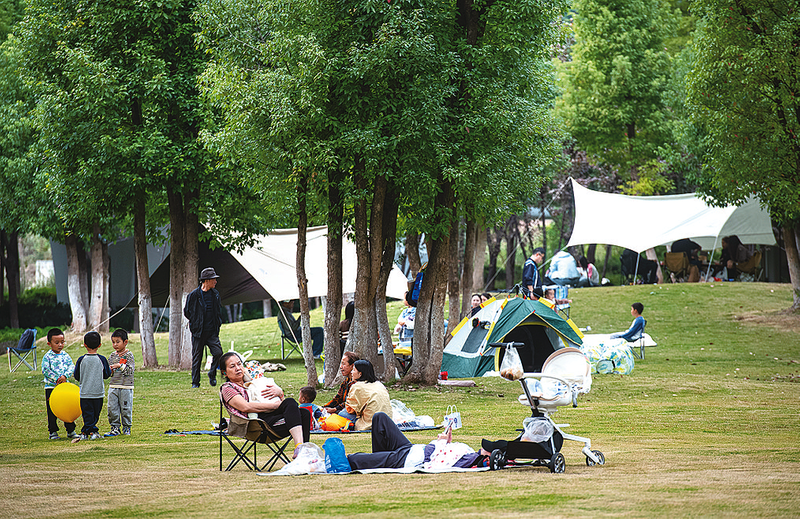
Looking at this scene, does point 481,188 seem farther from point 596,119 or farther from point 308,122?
point 596,119

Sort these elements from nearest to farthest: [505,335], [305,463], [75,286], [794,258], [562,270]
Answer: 1. [305,463]
2. [505,335]
3. [794,258]
4. [562,270]
5. [75,286]

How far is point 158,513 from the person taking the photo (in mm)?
5102

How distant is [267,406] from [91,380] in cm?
275

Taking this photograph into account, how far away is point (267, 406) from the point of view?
6754 mm

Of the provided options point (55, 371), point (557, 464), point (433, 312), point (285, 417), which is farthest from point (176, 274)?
point (557, 464)

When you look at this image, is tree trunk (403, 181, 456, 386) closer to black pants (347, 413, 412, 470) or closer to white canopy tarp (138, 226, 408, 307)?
white canopy tarp (138, 226, 408, 307)

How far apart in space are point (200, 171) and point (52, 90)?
2994mm

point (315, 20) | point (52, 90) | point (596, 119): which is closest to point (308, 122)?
point (315, 20)

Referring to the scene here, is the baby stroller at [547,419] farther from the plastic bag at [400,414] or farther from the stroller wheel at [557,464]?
the plastic bag at [400,414]

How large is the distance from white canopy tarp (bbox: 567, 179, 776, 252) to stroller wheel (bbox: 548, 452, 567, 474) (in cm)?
1743

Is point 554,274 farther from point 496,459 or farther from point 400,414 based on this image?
point 496,459

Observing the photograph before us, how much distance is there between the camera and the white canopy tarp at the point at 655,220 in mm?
23844

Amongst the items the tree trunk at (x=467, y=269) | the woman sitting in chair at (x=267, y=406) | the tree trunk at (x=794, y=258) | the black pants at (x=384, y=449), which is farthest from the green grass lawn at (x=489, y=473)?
the tree trunk at (x=794, y=258)

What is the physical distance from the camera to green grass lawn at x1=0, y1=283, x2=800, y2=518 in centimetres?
516
